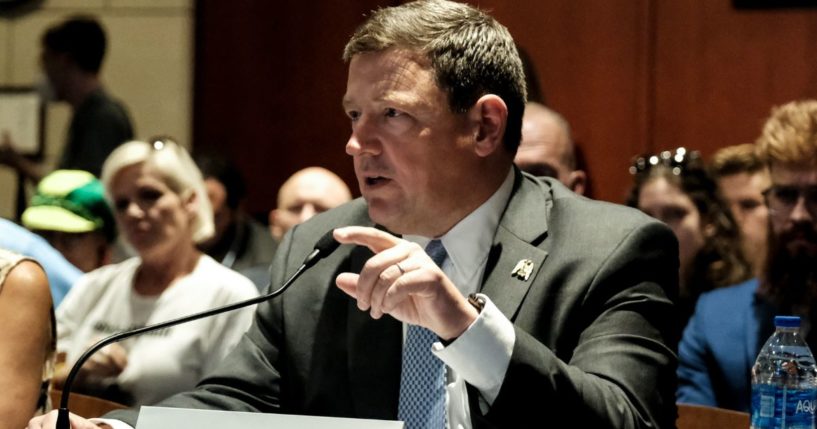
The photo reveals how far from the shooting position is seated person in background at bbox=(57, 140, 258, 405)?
420 cm

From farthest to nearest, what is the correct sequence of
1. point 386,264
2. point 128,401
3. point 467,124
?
point 128,401
point 467,124
point 386,264

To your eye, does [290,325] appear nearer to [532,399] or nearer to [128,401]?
[532,399]

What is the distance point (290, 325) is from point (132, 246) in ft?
7.62

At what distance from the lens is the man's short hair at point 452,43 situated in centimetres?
238

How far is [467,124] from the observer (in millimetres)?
2443

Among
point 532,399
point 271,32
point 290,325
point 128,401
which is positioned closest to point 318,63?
point 271,32

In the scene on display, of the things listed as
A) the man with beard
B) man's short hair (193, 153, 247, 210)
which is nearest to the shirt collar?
the man with beard

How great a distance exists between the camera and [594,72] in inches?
235

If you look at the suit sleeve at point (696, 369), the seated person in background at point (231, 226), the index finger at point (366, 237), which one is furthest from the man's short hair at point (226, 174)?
the index finger at point (366, 237)

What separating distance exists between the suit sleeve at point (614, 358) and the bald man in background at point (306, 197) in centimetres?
319

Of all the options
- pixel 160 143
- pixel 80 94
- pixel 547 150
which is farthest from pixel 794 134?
pixel 80 94

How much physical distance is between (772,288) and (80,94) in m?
4.29

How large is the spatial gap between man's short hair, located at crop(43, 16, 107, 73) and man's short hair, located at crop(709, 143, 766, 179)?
11.2 feet

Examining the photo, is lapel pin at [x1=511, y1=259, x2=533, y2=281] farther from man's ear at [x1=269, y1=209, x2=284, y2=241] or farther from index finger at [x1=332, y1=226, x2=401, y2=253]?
man's ear at [x1=269, y1=209, x2=284, y2=241]
